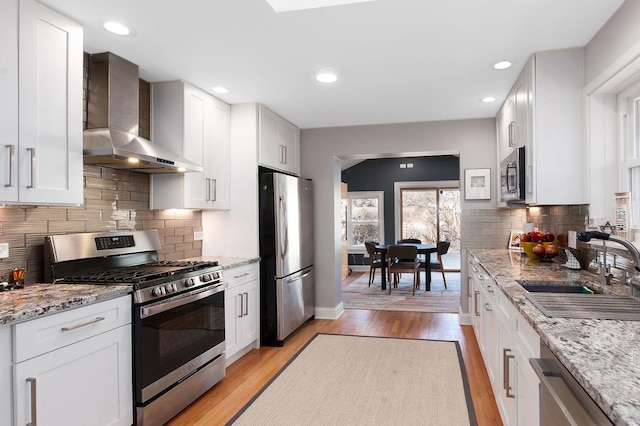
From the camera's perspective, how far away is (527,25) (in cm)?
238

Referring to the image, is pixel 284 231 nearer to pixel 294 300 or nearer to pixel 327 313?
pixel 294 300

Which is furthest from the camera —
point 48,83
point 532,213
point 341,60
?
point 532,213

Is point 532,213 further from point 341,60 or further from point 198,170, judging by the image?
point 198,170

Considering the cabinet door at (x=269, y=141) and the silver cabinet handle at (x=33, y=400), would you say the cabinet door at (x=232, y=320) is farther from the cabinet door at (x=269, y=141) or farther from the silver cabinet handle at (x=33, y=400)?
the silver cabinet handle at (x=33, y=400)

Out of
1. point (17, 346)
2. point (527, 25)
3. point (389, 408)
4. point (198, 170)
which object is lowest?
point (389, 408)

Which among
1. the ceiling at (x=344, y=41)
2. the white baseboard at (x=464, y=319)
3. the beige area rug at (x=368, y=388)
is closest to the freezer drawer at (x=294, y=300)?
the beige area rug at (x=368, y=388)

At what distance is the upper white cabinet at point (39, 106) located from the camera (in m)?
1.93

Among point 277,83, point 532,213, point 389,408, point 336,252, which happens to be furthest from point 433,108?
point 389,408

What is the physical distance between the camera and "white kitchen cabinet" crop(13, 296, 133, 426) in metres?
1.68

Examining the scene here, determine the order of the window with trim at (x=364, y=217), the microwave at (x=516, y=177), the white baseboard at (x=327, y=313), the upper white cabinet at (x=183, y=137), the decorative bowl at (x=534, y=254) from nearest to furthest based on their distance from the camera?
the microwave at (x=516, y=177) → the decorative bowl at (x=534, y=254) → the upper white cabinet at (x=183, y=137) → the white baseboard at (x=327, y=313) → the window with trim at (x=364, y=217)

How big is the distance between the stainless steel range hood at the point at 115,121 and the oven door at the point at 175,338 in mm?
935

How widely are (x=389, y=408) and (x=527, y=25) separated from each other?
248 centimetres

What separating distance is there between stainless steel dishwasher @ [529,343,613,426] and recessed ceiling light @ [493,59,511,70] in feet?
7.32

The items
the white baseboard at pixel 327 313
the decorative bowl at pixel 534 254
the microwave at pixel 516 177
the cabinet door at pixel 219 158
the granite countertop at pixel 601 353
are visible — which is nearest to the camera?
the granite countertop at pixel 601 353
